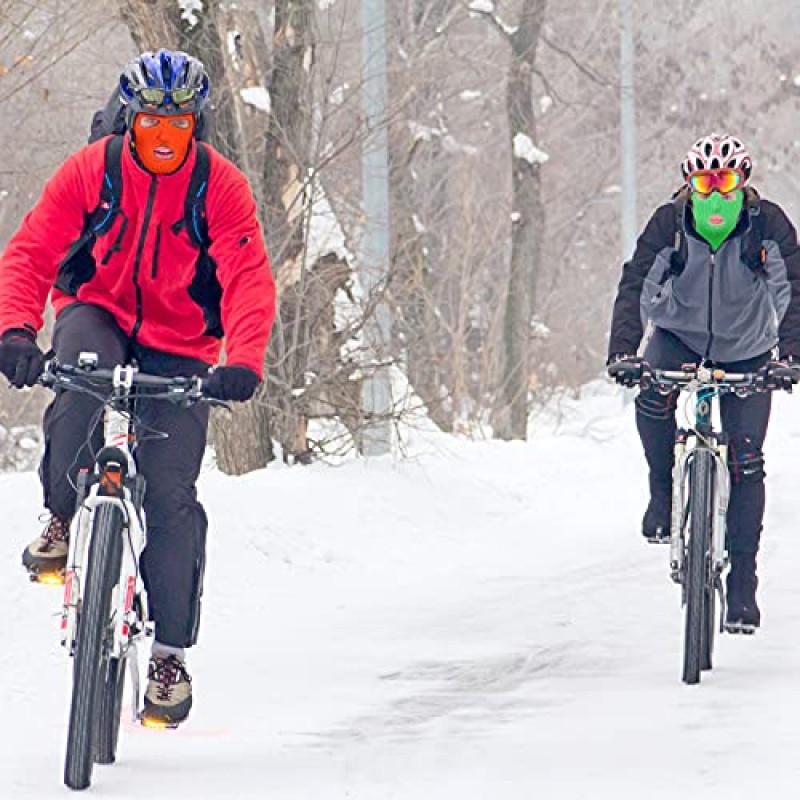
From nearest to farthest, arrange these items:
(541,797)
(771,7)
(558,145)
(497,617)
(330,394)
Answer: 1. (541,797)
2. (497,617)
3. (330,394)
4. (558,145)
5. (771,7)

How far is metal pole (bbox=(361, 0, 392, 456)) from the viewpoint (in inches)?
541

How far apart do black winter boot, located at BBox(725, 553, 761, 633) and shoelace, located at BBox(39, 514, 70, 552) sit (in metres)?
3.14

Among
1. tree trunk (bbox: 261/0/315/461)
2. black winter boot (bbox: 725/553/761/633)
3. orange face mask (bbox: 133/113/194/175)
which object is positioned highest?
tree trunk (bbox: 261/0/315/461)

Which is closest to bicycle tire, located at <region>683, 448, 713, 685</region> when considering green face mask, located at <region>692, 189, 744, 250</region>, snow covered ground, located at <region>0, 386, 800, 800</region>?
snow covered ground, located at <region>0, 386, 800, 800</region>

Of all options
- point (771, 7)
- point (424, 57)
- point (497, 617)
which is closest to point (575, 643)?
point (497, 617)

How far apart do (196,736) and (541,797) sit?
132 cm

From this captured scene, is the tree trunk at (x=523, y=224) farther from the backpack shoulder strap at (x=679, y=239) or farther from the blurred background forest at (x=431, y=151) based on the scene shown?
the backpack shoulder strap at (x=679, y=239)

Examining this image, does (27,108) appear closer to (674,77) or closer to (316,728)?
(316,728)

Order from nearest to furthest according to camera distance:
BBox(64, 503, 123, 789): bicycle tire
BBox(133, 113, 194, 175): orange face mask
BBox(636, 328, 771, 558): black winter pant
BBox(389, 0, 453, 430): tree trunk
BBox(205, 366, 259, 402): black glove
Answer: BBox(64, 503, 123, 789): bicycle tire, BBox(205, 366, 259, 402): black glove, BBox(133, 113, 194, 175): orange face mask, BBox(636, 328, 771, 558): black winter pant, BBox(389, 0, 453, 430): tree trunk

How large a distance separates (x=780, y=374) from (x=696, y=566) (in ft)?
2.47

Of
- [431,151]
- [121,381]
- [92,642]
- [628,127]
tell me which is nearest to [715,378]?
[121,381]

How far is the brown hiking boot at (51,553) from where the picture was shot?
6160 millimetres

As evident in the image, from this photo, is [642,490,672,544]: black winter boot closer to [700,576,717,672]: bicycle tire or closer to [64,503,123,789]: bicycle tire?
[700,576,717,672]: bicycle tire

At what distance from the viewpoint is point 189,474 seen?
6207 mm
